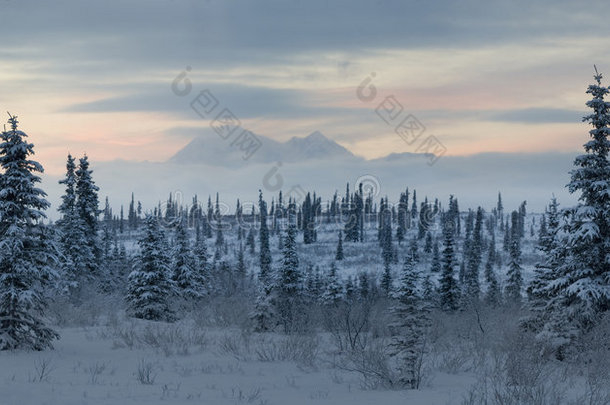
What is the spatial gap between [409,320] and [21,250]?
1042 cm

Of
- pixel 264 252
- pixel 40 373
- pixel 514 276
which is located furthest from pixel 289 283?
pixel 264 252

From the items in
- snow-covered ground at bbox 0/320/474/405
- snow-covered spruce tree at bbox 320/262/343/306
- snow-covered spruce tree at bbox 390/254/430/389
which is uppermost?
snow-covered spruce tree at bbox 390/254/430/389

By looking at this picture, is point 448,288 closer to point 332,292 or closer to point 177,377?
point 332,292

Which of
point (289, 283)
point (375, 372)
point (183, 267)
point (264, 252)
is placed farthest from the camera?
point (264, 252)

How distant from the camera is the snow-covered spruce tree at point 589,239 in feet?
61.1

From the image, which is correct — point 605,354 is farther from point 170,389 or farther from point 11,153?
point 11,153

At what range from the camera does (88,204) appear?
44.5 meters

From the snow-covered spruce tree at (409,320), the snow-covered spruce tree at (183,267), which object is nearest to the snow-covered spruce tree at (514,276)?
the snow-covered spruce tree at (183,267)

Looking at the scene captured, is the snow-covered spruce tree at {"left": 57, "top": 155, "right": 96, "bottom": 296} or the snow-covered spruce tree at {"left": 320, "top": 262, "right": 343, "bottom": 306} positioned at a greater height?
the snow-covered spruce tree at {"left": 57, "top": 155, "right": 96, "bottom": 296}

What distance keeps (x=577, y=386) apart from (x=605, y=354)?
2.01 m

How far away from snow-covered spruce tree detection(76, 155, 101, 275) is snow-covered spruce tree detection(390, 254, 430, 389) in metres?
34.0

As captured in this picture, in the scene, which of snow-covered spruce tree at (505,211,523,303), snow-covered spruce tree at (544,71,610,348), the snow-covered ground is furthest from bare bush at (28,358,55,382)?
snow-covered spruce tree at (505,211,523,303)

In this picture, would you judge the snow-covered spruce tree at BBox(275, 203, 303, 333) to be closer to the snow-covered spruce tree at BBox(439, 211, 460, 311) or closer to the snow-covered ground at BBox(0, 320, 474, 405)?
the snow-covered ground at BBox(0, 320, 474, 405)

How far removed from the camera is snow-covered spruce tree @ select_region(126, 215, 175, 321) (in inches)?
1176
